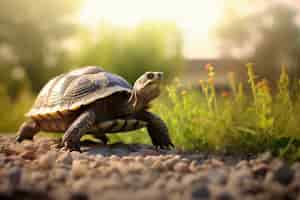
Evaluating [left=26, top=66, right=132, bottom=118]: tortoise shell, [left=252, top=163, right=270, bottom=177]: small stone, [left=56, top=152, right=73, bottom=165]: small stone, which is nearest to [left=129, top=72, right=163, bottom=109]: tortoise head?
[left=26, top=66, right=132, bottom=118]: tortoise shell

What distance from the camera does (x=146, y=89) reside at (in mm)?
3234

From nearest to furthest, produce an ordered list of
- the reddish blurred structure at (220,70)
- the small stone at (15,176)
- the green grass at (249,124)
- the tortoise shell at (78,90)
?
the small stone at (15,176), the green grass at (249,124), the tortoise shell at (78,90), the reddish blurred structure at (220,70)

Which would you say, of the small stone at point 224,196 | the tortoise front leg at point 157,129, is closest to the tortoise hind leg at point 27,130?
the tortoise front leg at point 157,129

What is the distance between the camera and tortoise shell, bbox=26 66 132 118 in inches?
137

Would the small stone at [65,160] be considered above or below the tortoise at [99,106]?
below

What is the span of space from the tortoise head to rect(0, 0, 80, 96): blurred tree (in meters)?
11.3

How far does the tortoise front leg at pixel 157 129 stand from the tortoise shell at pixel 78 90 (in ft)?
1.13

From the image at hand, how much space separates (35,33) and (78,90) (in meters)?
12.5

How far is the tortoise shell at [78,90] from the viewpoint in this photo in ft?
11.4

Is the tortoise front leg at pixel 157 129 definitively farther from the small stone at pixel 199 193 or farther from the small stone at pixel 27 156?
the small stone at pixel 199 193

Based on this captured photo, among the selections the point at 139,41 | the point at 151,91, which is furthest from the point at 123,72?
the point at 151,91

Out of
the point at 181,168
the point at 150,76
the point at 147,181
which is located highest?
the point at 150,76

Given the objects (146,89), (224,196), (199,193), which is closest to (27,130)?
(146,89)

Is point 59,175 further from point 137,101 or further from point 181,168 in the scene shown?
point 137,101
